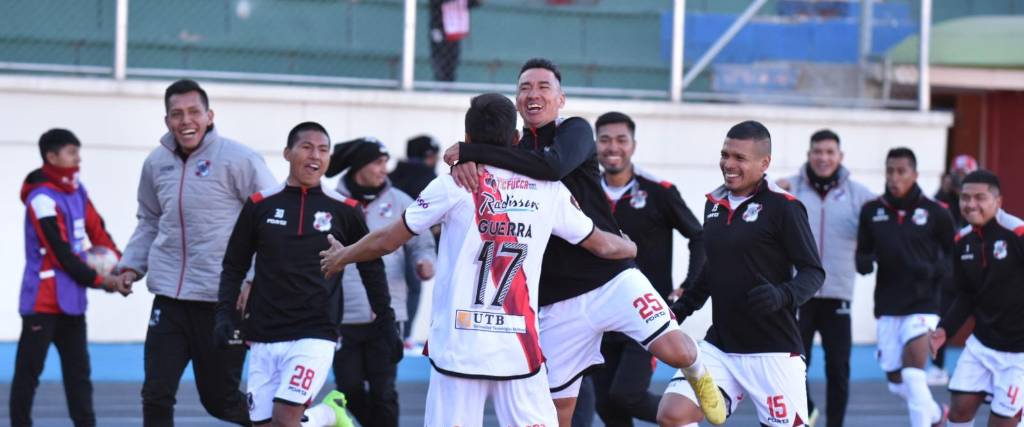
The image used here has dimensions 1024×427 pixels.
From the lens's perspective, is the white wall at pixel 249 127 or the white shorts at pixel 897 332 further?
the white wall at pixel 249 127

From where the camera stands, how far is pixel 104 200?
46.0 feet

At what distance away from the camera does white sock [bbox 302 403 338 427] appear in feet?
26.7

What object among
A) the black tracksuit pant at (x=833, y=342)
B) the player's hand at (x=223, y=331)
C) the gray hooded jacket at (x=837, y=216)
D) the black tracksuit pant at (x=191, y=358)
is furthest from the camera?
the gray hooded jacket at (x=837, y=216)

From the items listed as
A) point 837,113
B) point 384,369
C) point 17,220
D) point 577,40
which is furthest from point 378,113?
point 384,369

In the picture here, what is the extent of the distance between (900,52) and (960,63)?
80 centimetres

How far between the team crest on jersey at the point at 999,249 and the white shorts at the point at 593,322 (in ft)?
10.5

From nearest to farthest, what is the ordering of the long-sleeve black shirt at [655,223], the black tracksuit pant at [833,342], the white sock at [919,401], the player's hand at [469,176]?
the player's hand at [469,176], the long-sleeve black shirt at [655,223], the white sock at [919,401], the black tracksuit pant at [833,342]

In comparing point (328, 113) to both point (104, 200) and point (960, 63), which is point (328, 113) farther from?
point (960, 63)

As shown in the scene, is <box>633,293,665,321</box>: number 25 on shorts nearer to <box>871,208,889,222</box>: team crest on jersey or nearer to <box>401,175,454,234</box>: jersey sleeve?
<box>401,175,454,234</box>: jersey sleeve

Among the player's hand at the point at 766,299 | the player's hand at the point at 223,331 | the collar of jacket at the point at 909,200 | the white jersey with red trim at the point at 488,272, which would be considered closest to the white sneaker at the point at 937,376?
the collar of jacket at the point at 909,200

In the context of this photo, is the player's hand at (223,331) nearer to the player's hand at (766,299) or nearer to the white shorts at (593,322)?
the white shorts at (593,322)

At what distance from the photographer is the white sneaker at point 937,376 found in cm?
1419

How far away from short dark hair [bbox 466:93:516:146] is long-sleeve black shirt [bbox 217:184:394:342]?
5.88 feet

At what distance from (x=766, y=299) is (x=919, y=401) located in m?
3.98
